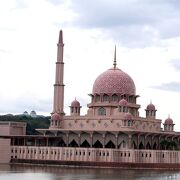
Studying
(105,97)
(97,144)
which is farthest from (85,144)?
(105,97)

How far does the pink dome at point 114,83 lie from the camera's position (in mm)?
78812

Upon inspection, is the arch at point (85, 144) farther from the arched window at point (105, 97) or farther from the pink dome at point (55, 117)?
the arched window at point (105, 97)

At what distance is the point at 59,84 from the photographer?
264ft

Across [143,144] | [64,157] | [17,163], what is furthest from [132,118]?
[17,163]

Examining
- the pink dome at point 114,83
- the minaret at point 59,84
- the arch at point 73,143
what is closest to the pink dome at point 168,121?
the pink dome at point 114,83

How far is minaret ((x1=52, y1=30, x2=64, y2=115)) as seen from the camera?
8031 centimetres

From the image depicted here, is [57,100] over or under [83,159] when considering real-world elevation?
over

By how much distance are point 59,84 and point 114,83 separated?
23.9ft

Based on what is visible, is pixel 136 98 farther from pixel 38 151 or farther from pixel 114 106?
pixel 38 151

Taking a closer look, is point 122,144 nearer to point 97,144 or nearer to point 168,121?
point 97,144

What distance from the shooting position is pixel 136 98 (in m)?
81.0

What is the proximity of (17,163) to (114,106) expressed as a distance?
46.3 feet

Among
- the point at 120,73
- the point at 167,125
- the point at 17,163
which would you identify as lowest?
the point at 17,163

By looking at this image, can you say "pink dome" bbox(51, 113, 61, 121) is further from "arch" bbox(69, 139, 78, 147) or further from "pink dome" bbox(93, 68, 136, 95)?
"pink dome" bbox(93, 68, 136, 95)
